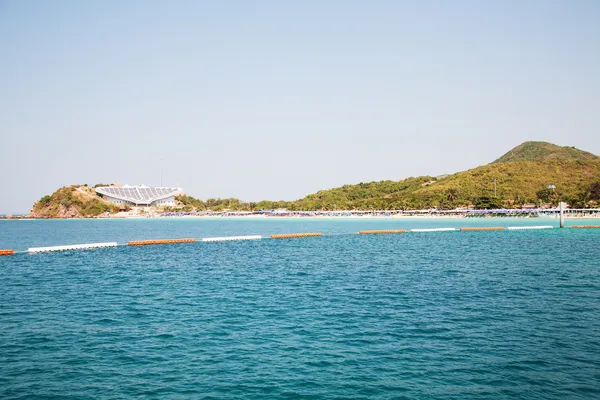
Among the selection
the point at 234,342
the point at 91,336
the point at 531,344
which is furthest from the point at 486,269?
the point at 91,336

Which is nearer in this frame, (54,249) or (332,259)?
(332,259)

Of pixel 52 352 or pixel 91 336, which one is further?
pixel 91 336

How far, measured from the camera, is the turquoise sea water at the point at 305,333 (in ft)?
57.9

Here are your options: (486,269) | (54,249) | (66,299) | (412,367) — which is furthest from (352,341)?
(54,249)

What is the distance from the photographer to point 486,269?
A: 4822 centimetres

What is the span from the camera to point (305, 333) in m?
24.5

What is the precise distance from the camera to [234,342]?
23047 mm

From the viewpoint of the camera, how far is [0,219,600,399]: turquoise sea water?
1764cm

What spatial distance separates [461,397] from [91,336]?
→ 18.6m

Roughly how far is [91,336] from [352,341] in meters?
13.7

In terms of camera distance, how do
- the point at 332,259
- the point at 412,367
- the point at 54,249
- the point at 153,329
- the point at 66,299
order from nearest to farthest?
the point at 412,367 < the point at 153,329 < the point at 66,299 < the point at 332,259 < the point at 54,249

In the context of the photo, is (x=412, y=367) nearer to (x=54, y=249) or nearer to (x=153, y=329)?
(x=153, y=329)

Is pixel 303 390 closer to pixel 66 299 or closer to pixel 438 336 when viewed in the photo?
pixel 438 336

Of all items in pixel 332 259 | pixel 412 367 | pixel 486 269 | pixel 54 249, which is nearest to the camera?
pixel 412 367
